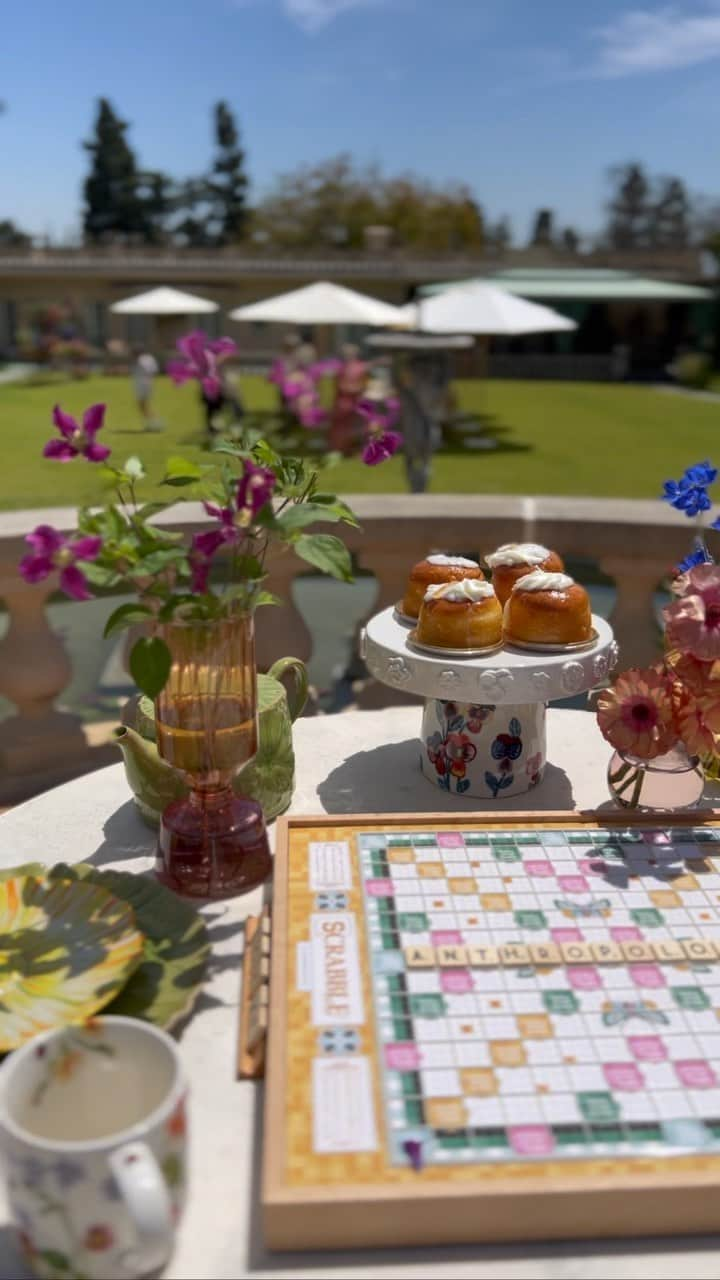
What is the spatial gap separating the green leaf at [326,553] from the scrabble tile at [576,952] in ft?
2.07

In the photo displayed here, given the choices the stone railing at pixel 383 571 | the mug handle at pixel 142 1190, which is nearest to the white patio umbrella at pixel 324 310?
the stone railing at pixel 383 571

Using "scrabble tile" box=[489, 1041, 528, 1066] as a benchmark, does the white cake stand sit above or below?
above

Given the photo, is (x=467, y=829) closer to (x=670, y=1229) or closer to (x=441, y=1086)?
(x=441, y=1086)

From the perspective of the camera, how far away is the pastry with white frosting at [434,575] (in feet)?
7.28

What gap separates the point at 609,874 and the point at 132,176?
239 ft

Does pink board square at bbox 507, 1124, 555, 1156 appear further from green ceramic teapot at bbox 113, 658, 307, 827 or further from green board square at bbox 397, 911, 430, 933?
green ceramic teapot at bbox 113, 658, 307, 827

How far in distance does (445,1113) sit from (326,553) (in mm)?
788

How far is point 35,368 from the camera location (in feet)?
107

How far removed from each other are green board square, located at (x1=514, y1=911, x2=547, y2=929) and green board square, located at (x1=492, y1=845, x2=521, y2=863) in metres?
0.17

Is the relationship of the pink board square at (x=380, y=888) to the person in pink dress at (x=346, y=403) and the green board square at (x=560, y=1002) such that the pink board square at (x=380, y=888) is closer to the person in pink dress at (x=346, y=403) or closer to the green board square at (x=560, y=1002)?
the green board square at (x=560, y=1002)

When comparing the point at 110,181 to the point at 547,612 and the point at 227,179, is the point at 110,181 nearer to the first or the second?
the point at 227,179

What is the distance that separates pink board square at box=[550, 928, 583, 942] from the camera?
158 cm

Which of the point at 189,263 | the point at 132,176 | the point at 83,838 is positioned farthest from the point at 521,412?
the point at 132,176

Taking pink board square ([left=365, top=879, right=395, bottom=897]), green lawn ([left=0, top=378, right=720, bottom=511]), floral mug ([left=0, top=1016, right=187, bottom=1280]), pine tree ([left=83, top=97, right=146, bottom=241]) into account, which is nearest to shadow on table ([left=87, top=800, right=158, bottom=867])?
pink board square ([left=365, top=879, right=395, bottom=897])
